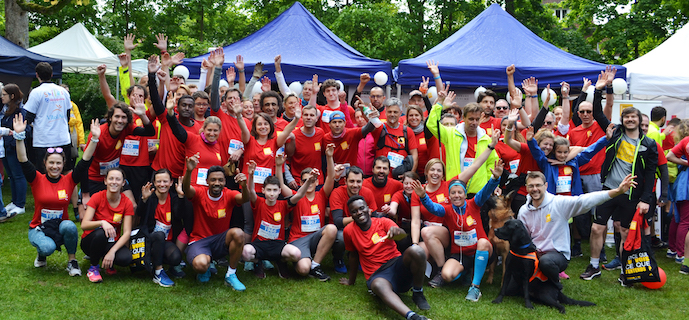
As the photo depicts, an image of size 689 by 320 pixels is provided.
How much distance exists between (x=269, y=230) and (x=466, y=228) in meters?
1.82

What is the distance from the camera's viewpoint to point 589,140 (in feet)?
20.0

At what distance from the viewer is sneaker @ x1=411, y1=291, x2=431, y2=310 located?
4301 millimetres

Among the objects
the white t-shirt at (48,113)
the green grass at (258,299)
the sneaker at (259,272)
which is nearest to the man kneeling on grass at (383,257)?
the green grass at (258,299)

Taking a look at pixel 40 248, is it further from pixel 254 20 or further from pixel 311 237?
pixel 254 20

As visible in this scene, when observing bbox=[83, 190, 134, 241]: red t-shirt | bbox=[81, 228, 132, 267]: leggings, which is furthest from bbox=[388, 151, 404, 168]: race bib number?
bbox=[81, 228, 132, 267]: leggings

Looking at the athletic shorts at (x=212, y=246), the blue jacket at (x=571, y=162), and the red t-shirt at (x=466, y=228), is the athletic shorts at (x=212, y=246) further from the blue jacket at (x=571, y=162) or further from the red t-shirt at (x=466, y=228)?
the blue jacket at (x=571, y=162)

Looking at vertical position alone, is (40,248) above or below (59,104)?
below

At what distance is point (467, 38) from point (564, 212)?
593cm

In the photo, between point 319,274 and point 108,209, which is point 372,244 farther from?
point 108,209

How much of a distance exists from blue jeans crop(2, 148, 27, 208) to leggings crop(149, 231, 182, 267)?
11.0ft

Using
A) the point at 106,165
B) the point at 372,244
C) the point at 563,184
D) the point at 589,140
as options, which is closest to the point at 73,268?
the point at 106,165

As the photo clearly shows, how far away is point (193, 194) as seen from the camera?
4887 millimetres

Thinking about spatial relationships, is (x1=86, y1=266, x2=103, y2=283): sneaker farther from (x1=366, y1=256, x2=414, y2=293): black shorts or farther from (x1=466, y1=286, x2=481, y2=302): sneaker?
(x1=466, y1=286, x2=481, y2=302): sneaker

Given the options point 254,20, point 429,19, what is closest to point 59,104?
point 429,19
